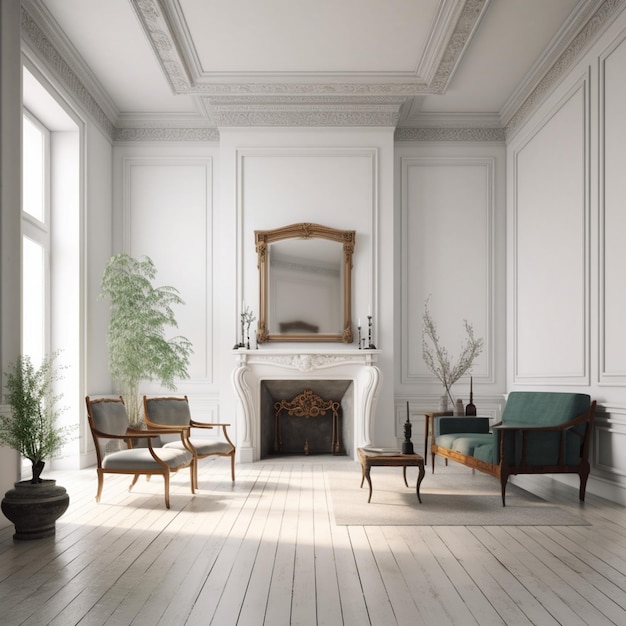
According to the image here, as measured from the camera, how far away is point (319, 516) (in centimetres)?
501

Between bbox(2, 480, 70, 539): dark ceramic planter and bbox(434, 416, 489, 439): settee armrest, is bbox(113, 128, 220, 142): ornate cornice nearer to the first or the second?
bbox(434, 416, 489, 439): settee armrest

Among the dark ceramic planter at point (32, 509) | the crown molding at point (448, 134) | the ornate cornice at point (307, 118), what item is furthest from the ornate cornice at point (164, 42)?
the dark ceramic planter at point (32, 509)

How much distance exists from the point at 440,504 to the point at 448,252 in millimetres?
3969

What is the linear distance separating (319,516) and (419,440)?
145 inches

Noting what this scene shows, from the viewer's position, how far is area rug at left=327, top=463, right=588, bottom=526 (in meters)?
4.82

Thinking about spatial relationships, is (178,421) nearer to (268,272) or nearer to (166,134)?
(268,272)

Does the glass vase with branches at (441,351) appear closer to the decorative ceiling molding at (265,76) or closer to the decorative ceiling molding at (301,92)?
the decorative ceiling molding at (301,92)

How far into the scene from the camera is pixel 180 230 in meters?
8.66

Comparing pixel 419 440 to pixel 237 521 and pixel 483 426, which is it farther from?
pixel 237 521

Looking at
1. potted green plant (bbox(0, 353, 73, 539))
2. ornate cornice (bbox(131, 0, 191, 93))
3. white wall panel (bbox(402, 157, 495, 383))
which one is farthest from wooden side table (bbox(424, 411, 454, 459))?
ornate cornice (bbox(131, 0, 191, 93))

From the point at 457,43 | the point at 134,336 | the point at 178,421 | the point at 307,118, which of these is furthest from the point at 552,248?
the point at 134,336

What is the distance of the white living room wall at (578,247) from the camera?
5.61m

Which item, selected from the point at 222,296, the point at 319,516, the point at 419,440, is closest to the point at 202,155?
the point at 222,296

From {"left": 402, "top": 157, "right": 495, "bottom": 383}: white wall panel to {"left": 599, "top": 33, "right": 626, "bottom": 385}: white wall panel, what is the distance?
2.78 m
